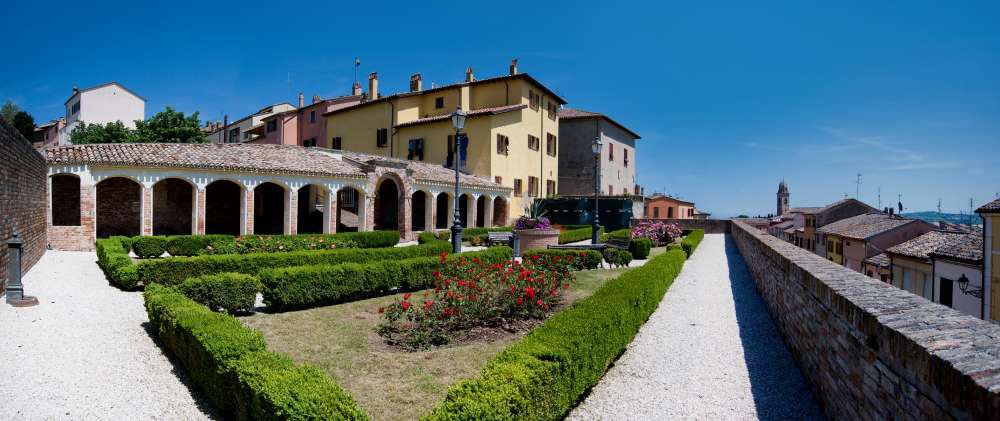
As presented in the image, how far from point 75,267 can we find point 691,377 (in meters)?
15.4

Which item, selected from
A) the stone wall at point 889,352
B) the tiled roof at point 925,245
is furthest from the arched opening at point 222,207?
the tiled roof at point 925,245

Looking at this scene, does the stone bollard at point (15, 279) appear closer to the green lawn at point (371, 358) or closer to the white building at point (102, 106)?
the green lawn at point (371, 358)

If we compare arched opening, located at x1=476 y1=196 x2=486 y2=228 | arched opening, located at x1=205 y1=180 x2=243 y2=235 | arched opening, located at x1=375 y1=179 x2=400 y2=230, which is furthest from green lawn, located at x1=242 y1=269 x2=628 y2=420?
arched opening, located at x1=476 y1=196 x2=486 y2=228

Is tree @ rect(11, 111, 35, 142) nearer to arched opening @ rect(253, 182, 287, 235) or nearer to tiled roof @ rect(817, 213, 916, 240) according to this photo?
arched opening @ rect(253, 182, 287, 235)

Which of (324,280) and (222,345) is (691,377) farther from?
(324,280)

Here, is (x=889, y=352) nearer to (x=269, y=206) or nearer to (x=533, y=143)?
(x=269, y=206)

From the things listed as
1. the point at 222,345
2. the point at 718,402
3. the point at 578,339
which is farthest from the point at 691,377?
the point at 222,345

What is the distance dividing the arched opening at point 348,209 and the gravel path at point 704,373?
22399 millimetres

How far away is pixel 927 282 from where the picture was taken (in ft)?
69.6

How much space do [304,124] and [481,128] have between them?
2056cm

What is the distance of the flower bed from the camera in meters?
7.24

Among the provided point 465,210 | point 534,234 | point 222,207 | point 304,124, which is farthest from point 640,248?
point 304,124

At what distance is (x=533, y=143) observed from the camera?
113 feet

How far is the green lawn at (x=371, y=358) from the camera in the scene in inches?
A: 192
